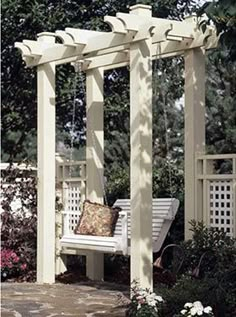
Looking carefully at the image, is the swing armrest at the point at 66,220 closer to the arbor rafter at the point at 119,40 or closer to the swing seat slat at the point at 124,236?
the swing seat slat at the point at 124,236

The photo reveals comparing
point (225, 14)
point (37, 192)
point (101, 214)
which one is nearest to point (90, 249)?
point (101, 214)

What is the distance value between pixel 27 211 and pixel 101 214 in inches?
50.0

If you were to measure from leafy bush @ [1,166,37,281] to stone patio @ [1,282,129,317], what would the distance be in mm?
482

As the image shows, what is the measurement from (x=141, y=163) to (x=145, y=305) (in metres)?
1.42

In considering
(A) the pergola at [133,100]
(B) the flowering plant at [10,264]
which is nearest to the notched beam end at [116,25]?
(A) the pergola at [133,100]

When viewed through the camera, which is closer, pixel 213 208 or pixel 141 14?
pixel 141 14

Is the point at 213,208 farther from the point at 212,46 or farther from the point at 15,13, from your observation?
the point at 15,13

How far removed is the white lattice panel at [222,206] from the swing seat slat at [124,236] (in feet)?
1.68

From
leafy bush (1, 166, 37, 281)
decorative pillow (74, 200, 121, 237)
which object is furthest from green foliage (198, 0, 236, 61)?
leafy bush (1, 166, 37, 281)

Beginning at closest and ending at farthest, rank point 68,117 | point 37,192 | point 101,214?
point 101,214 < point 37,192 < point 68,117

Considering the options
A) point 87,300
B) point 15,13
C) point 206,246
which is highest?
point 15,13

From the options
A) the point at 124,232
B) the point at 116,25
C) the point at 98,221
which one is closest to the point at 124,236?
the point at 124,232

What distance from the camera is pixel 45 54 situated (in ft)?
25.0

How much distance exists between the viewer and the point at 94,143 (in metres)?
7.94
